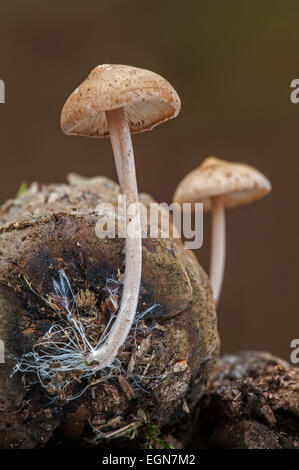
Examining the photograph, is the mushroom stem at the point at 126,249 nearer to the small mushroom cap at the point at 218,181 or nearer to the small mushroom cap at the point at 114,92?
the small mushroom cap at the point at 114,92

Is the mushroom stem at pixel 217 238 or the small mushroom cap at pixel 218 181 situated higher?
the small mushroom cap at pixel 218 181

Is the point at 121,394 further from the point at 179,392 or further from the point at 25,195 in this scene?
the point at 25,195

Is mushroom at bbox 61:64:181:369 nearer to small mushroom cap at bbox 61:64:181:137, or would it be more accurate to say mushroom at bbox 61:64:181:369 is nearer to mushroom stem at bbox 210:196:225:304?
small mushroom cap at bbox 61:64:181:137

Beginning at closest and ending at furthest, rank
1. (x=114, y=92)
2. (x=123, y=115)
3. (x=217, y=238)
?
(x=114, y=92) < (x=123, y=115) < (x=217, y=238)

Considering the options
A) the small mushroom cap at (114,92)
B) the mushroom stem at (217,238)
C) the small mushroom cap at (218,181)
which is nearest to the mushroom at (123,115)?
the small mushroom cap at (114,92)

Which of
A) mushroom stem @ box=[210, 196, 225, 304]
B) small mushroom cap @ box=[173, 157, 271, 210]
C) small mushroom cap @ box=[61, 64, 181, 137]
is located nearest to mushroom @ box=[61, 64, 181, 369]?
small mushroom cap @ box=[61, 64, 181, 137]

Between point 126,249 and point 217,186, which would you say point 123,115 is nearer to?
point 126,249

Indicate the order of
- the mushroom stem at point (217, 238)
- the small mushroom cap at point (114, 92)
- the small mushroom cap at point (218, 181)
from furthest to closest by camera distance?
the mushroom stem at point (217, 238) → the small mushroom cap at point (218, 181) → the small mushroom cap at point (114, 92)

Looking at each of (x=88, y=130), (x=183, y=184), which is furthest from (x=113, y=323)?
(x=183, y=184)

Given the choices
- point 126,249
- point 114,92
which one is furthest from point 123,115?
point 126,249
